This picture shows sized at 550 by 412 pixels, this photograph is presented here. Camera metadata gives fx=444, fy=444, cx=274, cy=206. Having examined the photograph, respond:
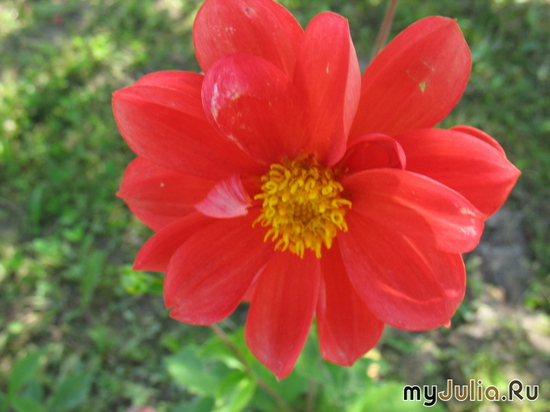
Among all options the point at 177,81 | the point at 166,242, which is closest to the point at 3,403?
the point at 166,242

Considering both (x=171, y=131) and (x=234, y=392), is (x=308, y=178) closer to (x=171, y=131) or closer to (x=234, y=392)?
(x=171, y=131)

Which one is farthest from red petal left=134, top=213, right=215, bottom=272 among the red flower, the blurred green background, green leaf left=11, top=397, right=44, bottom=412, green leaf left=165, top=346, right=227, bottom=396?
green leaf left=11, top=397, right=44, bottom=412

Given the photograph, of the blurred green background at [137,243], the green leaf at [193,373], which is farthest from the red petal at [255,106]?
the green leaf at [193,373]

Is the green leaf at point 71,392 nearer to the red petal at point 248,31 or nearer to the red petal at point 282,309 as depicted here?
the red petal at point 282,309

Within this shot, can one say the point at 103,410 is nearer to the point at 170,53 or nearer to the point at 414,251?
the point at 414,251

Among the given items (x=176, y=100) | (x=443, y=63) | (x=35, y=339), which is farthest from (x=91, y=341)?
A: (x=443, y=63)
